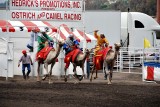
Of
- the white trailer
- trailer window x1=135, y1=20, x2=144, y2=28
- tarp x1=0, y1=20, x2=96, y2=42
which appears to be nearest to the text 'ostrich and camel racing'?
tarp x1=0, y1=20, x2=96, y2=42

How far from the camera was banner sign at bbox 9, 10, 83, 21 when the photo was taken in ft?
99.6

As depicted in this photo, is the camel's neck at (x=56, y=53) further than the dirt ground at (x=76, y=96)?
Yes

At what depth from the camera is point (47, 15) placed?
3091 centimetres

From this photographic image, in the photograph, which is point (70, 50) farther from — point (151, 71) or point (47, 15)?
point (47, 15)

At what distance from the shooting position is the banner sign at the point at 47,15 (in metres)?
30.4

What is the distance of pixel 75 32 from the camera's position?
29.6m

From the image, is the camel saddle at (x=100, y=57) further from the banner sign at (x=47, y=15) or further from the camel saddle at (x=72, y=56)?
the banner sign at (x=47, y=15)

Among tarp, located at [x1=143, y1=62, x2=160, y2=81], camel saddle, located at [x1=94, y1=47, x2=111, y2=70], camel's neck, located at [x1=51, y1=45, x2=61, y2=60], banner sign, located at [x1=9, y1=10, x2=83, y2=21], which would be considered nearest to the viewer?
camel's neck, located at [x1=51, y1=45, x2=61, y2=60]

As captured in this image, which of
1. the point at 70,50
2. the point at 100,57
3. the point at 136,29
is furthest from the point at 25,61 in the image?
the point at 136,29

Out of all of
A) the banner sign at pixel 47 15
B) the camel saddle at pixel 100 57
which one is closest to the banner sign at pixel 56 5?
the banner sign at pixel 47 15

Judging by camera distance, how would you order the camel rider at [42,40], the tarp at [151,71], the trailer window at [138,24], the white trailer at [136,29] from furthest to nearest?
the trailer window at [138,24] < the white trailer at [136,29] < the tarp at [151,71] < the camel rider at [42,40]

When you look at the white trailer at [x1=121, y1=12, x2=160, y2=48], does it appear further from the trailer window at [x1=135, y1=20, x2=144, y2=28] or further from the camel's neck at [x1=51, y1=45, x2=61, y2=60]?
the camel's neck at [x1=51, y1=45, x2=61, y2=60]

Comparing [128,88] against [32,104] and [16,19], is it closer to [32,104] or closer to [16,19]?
[32,104]

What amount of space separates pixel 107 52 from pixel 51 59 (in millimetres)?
2408
